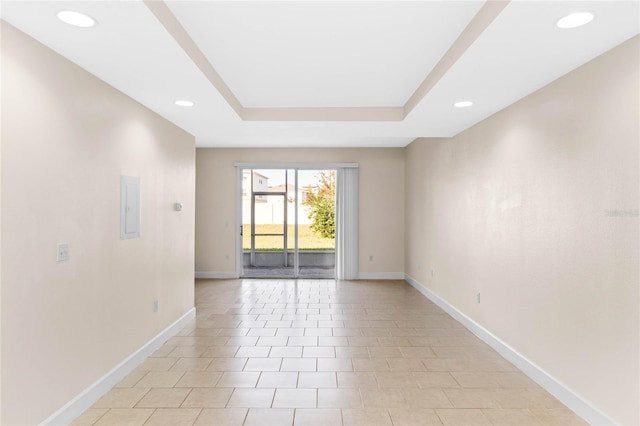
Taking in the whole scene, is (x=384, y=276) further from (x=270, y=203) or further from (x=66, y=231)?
(x=66, y=231)

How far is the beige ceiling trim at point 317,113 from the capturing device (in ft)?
14.7

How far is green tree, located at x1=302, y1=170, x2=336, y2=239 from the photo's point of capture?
831 centimetres

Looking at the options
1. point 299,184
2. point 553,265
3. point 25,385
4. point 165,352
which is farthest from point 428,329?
point 299,184

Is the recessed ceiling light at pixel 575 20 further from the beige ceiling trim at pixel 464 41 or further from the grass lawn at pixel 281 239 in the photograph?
the grass lawn at pixel 281 239

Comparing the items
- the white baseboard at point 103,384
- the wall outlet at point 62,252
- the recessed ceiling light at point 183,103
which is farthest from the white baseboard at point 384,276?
the wall outlet at point 62,252

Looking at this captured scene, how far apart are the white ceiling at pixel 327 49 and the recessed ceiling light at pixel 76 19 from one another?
0.04 meters

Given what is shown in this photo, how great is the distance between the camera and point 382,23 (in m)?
2.49

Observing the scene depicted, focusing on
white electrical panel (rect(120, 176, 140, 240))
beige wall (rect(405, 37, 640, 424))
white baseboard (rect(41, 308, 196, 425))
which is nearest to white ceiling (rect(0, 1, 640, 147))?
beige wall (rect(405, 37, 640, 424))

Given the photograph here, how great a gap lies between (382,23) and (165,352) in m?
3.43

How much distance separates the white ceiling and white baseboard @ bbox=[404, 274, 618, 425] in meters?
2.23

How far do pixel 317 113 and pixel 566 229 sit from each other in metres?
2.70

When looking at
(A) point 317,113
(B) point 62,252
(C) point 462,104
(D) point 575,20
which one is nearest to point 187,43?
(B) point 62,252

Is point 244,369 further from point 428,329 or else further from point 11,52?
point 11,52

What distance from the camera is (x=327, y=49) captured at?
291 centimetres
